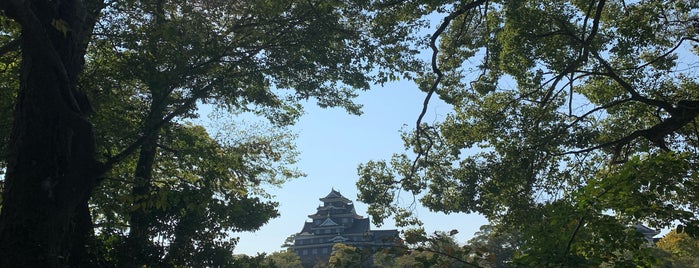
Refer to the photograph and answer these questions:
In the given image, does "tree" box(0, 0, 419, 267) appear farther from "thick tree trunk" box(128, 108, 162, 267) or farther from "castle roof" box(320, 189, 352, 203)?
"castle roof" box(320, 189, 352, 203)

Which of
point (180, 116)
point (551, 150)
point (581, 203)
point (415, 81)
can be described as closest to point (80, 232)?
point (180, 116)

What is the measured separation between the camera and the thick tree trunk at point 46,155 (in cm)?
420

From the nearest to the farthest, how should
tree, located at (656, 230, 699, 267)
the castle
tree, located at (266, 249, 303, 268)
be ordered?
tree, located at (656, 230, 699, 267) < tree, located at (266, 249, 303, 268) < the castle

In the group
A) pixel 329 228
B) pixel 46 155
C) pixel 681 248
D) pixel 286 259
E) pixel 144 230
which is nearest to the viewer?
pixel 46 155

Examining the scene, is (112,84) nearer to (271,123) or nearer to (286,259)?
(271,123)

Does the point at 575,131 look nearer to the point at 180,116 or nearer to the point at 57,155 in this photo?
the point at 180,116

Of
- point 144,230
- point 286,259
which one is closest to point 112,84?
point 144,230

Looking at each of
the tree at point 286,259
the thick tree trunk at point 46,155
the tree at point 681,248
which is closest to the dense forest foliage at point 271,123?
the thick tree trunk at point 46,155

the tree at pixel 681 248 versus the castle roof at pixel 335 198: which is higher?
the castle roof at pixel 335 198

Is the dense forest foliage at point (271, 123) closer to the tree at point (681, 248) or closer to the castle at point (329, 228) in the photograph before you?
the tree at point (681, 248)

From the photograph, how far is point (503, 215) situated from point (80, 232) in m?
7.35

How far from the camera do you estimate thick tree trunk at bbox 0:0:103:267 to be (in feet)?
13.8

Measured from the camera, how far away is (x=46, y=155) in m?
4.49

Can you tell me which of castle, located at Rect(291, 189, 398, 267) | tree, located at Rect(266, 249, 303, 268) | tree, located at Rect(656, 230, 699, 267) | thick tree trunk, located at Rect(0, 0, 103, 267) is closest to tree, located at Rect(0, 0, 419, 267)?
thick tree trunk, located at Rect(0, 0, 103, 267)
